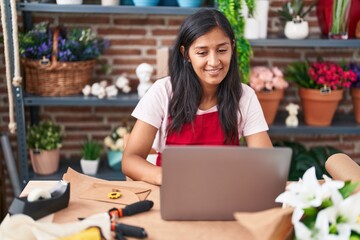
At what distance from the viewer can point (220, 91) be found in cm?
196

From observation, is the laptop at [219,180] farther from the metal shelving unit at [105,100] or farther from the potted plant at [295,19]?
the potted plant at [295,19]

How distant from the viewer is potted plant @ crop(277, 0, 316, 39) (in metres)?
2.87

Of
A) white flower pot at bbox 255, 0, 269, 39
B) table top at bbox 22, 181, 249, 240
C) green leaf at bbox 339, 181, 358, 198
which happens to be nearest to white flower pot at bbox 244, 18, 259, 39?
white flower pot at bbox 255, 0, 269, 39

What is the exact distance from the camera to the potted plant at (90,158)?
3.00 meters

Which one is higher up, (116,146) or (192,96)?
(192,96)

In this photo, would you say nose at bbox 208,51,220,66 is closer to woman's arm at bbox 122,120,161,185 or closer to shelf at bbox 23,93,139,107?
woman's arm at bbox 122,120,161,185

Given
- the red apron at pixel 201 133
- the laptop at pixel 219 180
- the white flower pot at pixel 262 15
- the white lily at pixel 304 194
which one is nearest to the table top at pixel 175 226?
the laptop at pixel 219 180

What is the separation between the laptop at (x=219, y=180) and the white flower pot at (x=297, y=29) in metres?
1.75

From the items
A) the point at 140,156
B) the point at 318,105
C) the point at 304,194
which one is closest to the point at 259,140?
the point at 140,156

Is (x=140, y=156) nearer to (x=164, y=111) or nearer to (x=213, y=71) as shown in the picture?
(x=164, y=111)

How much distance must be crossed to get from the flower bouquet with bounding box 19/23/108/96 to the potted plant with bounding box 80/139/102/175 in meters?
0.34

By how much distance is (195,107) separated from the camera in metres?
1.93

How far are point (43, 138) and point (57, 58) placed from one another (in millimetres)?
483

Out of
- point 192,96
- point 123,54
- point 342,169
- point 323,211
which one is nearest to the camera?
point 323,211
